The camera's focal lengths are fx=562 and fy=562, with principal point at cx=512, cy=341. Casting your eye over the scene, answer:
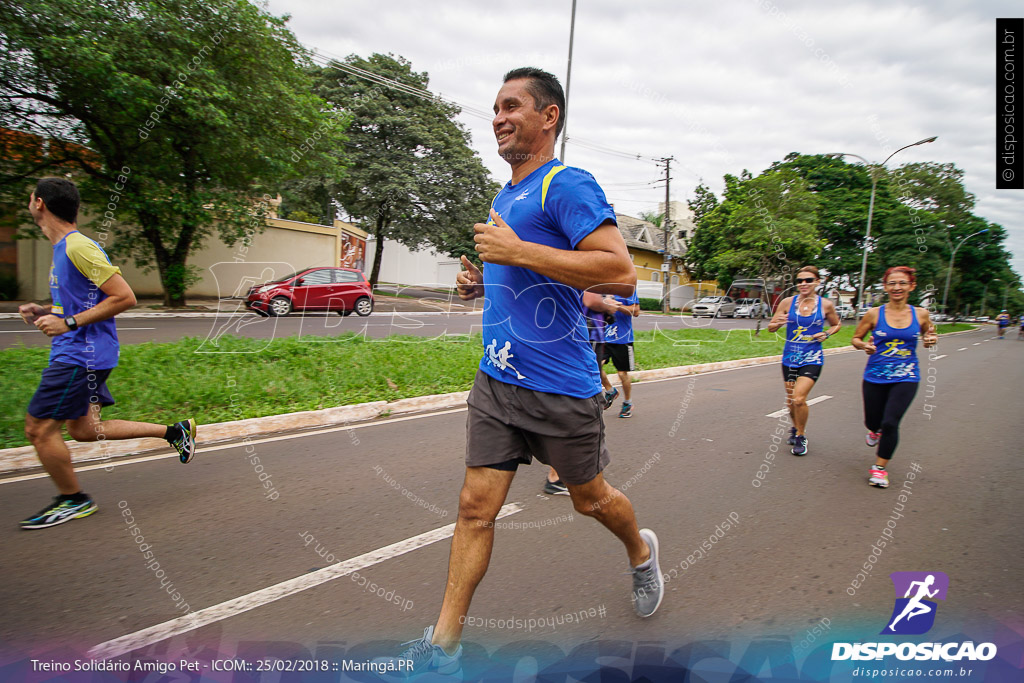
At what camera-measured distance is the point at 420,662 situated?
2008 mm

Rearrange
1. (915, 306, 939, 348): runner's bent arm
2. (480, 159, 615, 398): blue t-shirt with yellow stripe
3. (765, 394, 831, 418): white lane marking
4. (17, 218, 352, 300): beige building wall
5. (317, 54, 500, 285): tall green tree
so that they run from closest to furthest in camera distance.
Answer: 1. (480, 159, 615, 398): blue t-shirt with yellow stripe
2. (915, 306, 939, 348): runner's bent arm
3. (765, 394, 831, 418): white lane marking
4. (17, 218, 352, 300): beige building wall
5. (317, 54, 500, 285): tall green tree

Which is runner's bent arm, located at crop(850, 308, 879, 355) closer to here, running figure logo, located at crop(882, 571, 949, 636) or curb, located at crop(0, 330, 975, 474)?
running figure logo, located at crop(882, 571, 949, 636)

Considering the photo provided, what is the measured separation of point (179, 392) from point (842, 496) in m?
6.48

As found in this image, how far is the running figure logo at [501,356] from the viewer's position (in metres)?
2.14

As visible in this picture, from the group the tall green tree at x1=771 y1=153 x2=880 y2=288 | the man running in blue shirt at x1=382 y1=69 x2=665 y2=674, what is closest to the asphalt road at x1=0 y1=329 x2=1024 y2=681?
the man running in blue shirt at x1=382 y1=69 x2=665 y2=674

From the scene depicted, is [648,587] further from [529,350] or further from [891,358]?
[891,358]

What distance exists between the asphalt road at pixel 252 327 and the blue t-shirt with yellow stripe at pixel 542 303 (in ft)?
27.8

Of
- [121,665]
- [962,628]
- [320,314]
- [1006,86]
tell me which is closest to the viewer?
[121,665]

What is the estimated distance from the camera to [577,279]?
1.85 m

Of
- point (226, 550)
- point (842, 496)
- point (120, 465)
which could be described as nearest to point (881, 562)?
point (842, 496)

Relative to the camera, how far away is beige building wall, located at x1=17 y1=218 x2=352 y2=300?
659 inches

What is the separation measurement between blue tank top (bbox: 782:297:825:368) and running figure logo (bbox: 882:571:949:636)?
9.41 ft

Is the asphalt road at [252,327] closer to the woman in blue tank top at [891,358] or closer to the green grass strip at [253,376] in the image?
the green grass strip at [253,376]

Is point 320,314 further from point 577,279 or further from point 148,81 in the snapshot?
point 577,279
